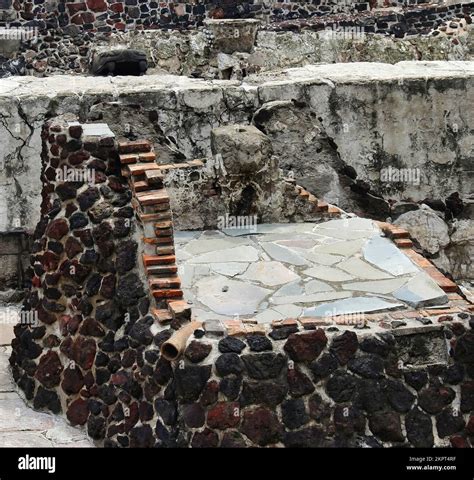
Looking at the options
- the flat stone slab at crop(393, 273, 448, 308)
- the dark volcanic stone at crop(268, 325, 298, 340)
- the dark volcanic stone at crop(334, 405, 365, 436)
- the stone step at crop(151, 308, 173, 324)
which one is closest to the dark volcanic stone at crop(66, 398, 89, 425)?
the stone step at crop(151, 308, 173, 324)

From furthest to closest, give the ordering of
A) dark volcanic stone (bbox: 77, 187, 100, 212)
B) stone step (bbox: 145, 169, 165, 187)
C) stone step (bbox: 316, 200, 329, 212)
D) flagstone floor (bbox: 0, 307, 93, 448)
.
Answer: stone step (bbox: 316, 200, 329, 212) < dark volcanic stone (bbox: 77, 187, 100, 212) < stone step (bbox: 145, 169, 165, 187) < flagstone floor (bbox: 0, 307, 93, 448)

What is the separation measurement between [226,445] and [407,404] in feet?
3.10

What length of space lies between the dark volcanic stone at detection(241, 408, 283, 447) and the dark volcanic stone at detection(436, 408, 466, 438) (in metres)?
0.84

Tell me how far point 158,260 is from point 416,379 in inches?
59.7

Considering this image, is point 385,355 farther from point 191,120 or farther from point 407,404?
point 191,120

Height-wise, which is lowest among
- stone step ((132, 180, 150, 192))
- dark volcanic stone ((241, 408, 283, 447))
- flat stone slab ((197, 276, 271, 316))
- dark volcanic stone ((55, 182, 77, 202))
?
dark volcanic stone ((241, 408, 283, 447))

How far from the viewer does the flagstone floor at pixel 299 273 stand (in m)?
6.10

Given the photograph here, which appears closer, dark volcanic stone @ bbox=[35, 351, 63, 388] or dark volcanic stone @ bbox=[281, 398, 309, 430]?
dark volcanic stone @ bbox=[281, 398, 309, 430]

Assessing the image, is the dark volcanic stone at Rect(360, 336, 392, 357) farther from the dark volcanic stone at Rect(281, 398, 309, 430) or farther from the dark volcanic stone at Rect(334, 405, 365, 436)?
the dark volcanic stone at Rect(281, 398, 309, 430)

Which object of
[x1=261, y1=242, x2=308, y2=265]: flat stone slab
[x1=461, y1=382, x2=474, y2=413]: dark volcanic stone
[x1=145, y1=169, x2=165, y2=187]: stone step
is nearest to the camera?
[x1=461, y1=382, x2=474, y2=413]: dark volcanic stone

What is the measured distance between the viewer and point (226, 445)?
536cm

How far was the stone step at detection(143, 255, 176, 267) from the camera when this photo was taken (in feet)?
19.7

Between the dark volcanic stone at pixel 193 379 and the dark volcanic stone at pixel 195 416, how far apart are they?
55 mm

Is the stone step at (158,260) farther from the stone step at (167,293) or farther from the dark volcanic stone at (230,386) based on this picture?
the dark volcanic stone at (230,386)
